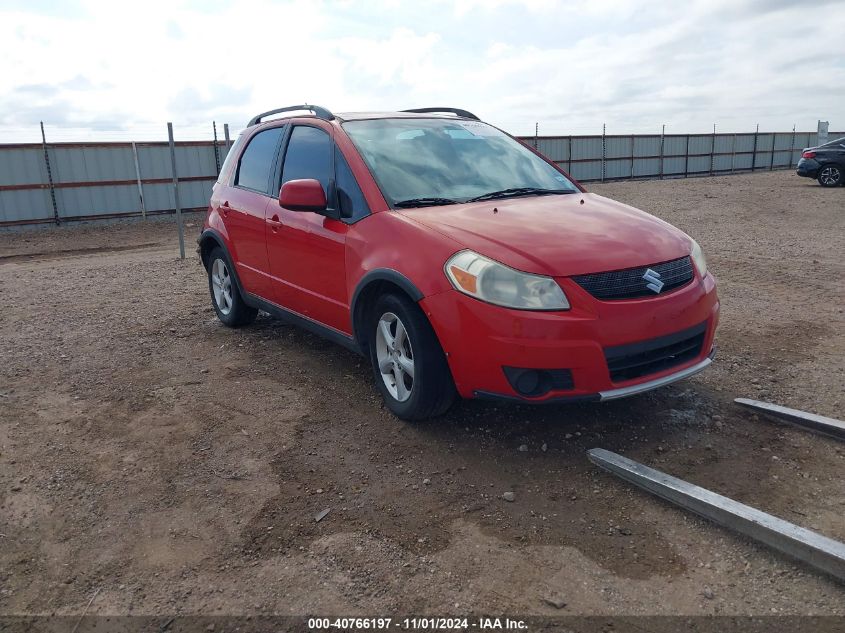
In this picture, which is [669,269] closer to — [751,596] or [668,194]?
[751,596]

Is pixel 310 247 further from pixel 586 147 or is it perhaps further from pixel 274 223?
pixel 586 147

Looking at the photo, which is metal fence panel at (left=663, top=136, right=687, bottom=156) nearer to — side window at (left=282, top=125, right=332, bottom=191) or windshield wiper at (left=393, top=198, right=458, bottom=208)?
side window at (left=282, top=125, right=332, bottom=191)

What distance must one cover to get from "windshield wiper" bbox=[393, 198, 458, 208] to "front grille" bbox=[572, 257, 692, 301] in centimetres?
110

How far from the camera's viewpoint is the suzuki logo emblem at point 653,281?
3.34 m

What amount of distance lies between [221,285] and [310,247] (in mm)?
2090

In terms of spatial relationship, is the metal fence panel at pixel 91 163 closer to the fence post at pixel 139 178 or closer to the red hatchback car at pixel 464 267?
the fence post at pixel 139 178

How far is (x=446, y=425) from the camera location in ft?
12.6

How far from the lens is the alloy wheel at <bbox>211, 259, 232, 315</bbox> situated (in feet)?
19.9

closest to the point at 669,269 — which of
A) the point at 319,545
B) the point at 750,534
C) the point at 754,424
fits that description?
the point at 754,424

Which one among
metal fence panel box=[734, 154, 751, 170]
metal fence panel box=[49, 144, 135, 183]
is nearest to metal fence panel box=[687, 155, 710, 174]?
metal fence panel box=[734, 154, 751, 170]

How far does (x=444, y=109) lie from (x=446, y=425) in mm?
2843

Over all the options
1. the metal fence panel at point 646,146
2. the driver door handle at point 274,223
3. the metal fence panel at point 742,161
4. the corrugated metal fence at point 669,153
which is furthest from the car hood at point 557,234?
the metal fence panel at point 742,161

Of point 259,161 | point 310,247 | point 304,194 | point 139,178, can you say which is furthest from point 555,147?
point 304,194

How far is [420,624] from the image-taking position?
91.0 inches
